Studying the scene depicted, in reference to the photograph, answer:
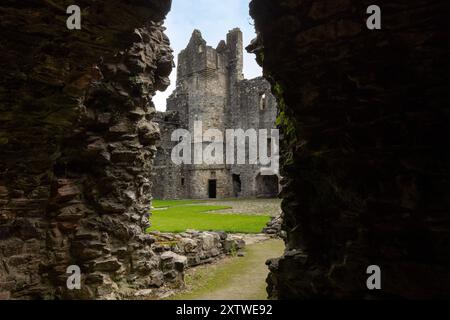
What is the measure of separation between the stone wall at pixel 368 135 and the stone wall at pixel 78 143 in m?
1.62

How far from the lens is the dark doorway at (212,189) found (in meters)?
34.5

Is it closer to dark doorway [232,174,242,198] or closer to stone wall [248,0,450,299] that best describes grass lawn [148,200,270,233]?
stone wall [248,0,450,299]

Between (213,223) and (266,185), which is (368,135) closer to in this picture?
(213,223)

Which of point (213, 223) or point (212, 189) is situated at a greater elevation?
point (212, 189)

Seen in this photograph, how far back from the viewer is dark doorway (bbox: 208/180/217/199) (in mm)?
34500

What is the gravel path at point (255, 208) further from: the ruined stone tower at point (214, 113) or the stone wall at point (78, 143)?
the stone wall at point (78, 143)

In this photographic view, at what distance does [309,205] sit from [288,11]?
1.94 m

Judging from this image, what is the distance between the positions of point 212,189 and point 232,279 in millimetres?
25914

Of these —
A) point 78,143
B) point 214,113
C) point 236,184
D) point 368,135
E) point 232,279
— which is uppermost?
point 214,113

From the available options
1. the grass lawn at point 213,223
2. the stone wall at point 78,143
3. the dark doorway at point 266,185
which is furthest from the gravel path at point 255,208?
the stone wall at point 78,143

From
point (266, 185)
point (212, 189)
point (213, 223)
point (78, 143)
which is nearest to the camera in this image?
point (78, 143)

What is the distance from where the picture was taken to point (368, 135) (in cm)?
296

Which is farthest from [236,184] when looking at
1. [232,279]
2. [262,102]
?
[232,279]
